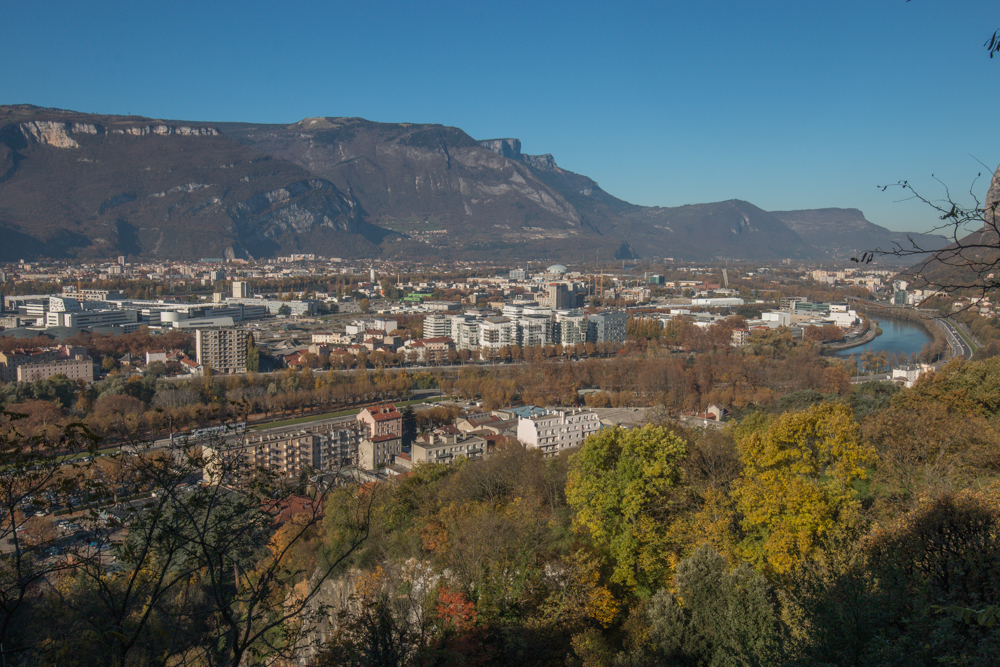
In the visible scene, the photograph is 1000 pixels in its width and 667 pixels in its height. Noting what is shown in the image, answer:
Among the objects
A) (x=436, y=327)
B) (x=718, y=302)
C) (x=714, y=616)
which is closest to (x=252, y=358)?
(x=436, y=327)

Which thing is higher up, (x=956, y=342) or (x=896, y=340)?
(x=956, y=342)

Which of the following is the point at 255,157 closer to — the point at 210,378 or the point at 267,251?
the point at 267,251

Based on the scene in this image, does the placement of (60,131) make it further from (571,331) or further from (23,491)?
(23,491)

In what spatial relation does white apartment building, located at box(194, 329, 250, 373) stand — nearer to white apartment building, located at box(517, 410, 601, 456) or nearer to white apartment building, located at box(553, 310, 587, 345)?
white apartment building, located at box(553, 310, 587, 345)

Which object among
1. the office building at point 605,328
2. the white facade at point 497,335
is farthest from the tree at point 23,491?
the office building at point 605,328

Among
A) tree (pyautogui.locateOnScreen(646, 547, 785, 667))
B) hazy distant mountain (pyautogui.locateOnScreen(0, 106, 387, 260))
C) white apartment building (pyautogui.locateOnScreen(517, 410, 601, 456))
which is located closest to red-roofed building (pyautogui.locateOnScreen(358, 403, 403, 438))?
white apartment building (pyautogui.locateOnScreen(517, 410, 601, 456))
